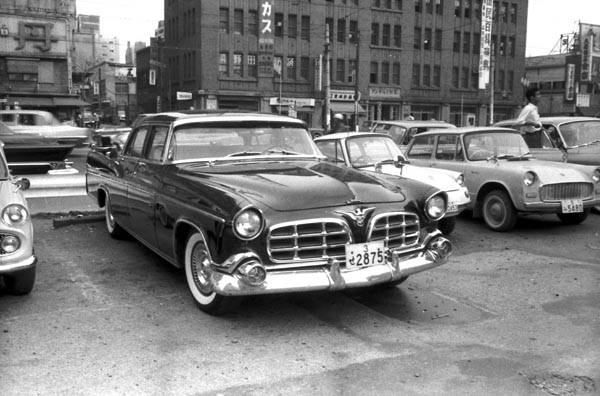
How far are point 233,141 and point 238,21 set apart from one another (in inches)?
1730

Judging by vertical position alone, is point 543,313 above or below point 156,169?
below

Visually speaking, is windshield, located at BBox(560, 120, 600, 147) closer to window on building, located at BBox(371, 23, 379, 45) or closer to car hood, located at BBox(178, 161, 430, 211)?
car hood, located at BBox(178, 161, 430, 211)

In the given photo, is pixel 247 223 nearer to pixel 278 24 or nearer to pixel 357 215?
pixel 357 215

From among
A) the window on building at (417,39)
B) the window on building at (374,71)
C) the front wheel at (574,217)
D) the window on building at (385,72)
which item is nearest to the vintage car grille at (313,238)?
the front wheel at (574,217)

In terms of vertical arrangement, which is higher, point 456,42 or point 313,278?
point 456,42

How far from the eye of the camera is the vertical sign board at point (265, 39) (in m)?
47.4

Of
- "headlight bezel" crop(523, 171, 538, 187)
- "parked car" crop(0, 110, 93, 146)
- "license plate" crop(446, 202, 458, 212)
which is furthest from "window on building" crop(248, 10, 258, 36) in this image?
"license plate" crop(446, 202, 458, 212)

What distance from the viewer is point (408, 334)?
4.60 m

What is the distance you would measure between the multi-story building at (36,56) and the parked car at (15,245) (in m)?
45.6

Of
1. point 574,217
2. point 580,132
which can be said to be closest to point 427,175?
point 574,217

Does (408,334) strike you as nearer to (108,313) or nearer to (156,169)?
(108,313)

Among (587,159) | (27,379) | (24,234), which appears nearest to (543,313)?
(27,379)

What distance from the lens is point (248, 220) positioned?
14.4ft

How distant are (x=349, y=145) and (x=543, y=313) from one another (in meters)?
4.39
